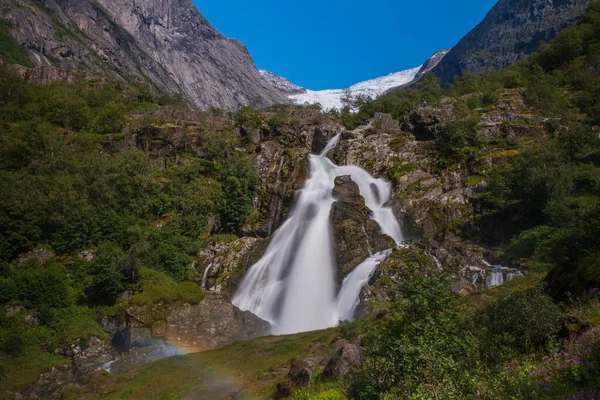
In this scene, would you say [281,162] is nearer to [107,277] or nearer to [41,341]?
[107,277]

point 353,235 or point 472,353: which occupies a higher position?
point 353,235

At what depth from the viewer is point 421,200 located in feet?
124

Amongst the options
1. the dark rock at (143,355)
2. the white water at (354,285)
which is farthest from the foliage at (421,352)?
the white water at (354,285)

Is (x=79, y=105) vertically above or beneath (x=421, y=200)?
above

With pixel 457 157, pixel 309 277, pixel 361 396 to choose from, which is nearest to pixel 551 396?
pixel 361 396

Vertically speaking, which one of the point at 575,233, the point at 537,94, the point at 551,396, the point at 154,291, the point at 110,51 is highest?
the point at 110,51

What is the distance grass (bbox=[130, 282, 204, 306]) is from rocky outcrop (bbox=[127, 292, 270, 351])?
395 mm

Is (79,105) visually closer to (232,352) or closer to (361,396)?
(232,352)

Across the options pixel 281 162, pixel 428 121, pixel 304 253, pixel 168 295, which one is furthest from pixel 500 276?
pixel 428 121

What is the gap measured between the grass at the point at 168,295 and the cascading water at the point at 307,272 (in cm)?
391

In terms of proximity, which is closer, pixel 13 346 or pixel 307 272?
pixel 13 346

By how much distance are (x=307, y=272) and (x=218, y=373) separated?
14027 millimetres

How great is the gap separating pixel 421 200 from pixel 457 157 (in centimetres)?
839

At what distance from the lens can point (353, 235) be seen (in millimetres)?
33312
